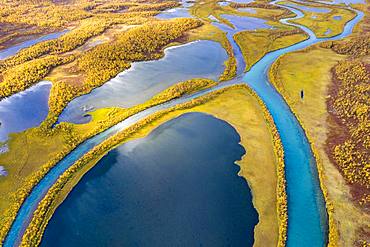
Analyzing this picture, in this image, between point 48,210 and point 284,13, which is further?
point 284,13

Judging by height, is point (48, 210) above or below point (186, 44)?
below

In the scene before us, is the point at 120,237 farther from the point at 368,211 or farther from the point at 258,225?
the point at 368,211

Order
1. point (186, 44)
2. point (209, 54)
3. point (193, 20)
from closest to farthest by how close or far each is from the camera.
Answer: point (209, 54) → point (186, 44) → point (193, 20)

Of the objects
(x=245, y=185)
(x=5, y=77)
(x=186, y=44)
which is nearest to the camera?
(x=245, y=185)

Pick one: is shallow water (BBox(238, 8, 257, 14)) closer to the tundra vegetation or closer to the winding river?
the tundra vegetation

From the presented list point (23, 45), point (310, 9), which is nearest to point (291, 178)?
point (23, 45)

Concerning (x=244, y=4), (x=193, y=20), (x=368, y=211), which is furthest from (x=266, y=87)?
(x=244, y=4)

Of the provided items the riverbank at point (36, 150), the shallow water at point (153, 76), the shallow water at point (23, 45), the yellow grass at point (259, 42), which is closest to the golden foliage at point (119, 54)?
the shallow water at point (153, 76)

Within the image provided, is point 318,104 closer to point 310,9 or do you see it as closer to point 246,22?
point 246,22
